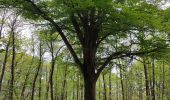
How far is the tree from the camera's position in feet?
41.8

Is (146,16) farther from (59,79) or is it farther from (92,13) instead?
(59,79)

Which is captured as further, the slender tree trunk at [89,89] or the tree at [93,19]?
the slender tree trunk at [89,89]

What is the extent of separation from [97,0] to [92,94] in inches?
232

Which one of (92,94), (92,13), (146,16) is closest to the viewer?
(146,16)

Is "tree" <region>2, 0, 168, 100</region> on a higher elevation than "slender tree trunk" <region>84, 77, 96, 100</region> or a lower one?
higher

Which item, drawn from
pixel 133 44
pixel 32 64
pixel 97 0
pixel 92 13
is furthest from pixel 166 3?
pixel 32 64

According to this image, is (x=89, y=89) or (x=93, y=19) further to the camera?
(x=89, y=89)

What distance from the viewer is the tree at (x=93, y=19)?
12.8 m

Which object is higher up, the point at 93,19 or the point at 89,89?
the point at 93,19

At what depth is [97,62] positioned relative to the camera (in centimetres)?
1819

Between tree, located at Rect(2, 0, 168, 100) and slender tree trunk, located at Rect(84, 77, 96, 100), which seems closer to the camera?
tree, located at Rect(2, 0, 168, 100)

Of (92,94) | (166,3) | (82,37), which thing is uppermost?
(166,3)

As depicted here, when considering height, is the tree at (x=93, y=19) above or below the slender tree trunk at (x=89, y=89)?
above

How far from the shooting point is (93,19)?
15273 millimetres
